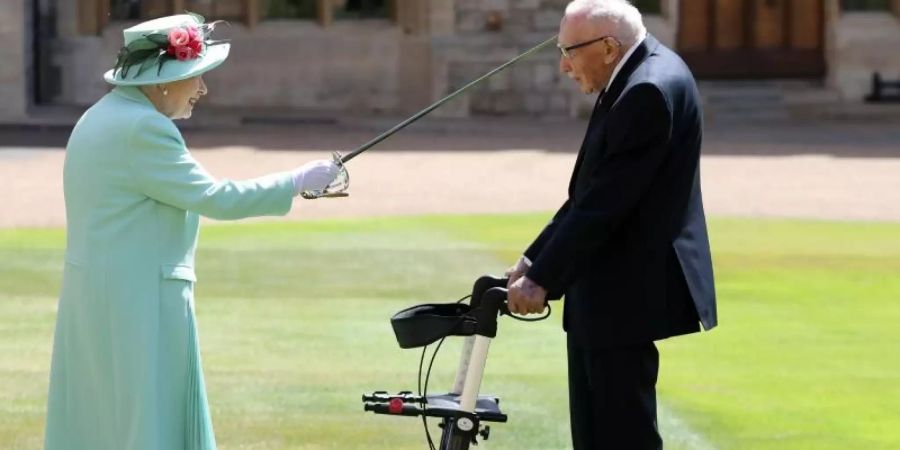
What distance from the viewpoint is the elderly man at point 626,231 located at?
203 inches

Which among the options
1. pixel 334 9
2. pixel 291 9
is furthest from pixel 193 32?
pixel 291 9

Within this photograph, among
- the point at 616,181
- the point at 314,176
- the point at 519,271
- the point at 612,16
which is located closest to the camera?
the point at 616,181

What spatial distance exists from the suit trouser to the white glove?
87cm

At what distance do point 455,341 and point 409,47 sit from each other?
1657cm

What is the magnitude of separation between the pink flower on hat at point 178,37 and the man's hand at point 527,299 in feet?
3.77

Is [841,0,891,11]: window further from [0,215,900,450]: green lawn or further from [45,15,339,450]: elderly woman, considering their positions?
[45,15,339,450]: elderly woman

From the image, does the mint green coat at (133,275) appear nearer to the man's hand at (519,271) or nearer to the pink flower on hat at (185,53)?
the pink flower on hat at (185,53)

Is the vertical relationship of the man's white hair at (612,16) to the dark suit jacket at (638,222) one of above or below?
above

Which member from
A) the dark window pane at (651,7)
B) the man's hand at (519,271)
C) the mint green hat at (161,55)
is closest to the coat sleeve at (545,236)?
the man's hand at (519,271)

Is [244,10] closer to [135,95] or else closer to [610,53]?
[135,95]

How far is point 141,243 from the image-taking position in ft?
17.3

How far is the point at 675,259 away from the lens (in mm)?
5324

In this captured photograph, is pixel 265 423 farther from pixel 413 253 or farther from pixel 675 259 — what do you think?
pixel 413 253

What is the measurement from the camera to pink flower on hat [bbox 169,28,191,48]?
5250 millimetres
